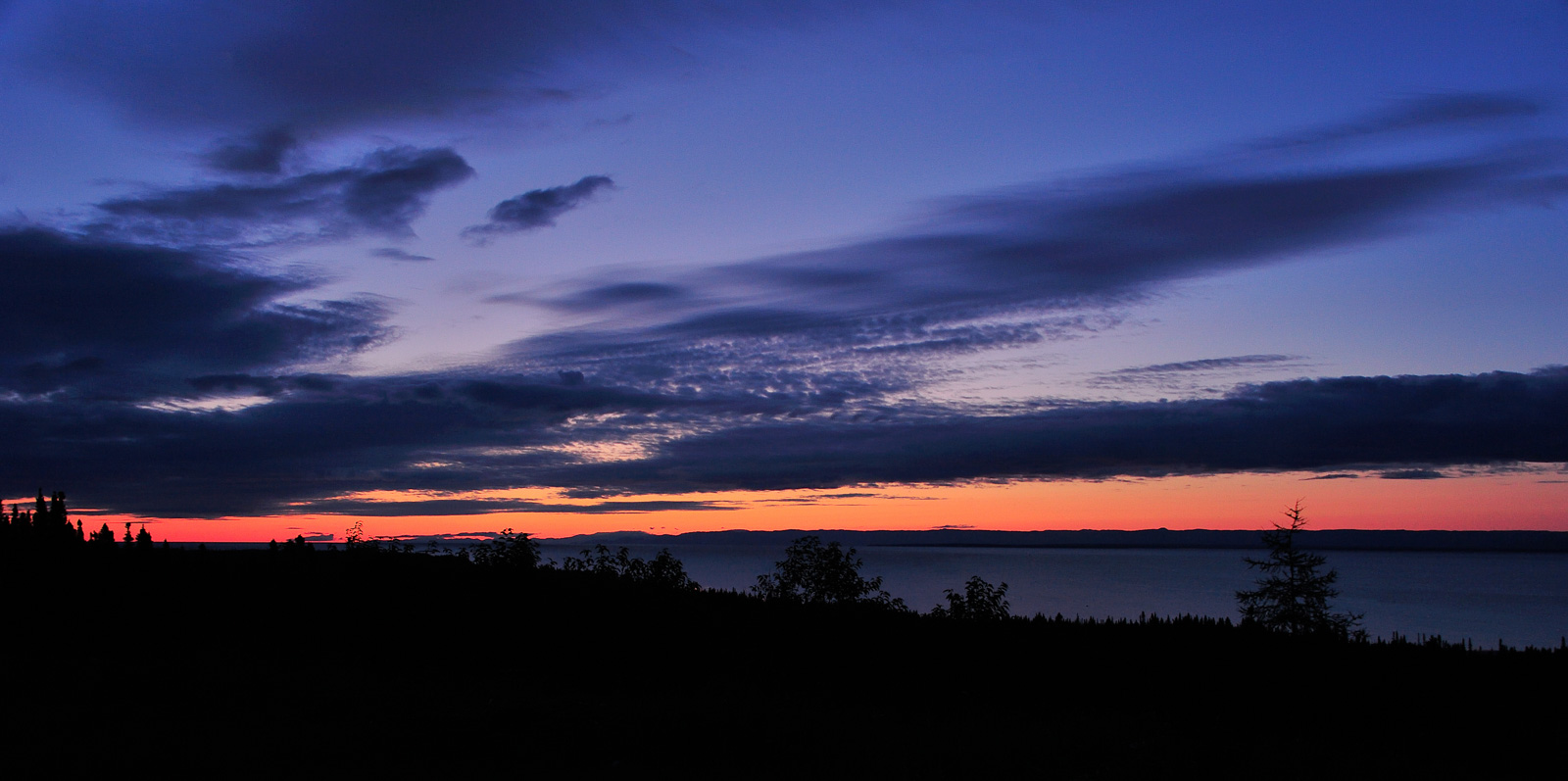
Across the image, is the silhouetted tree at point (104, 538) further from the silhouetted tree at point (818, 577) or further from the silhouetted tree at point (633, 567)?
the silhouetted tree at point (818, 577)

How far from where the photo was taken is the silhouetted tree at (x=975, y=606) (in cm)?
2417

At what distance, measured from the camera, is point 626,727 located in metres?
13.5

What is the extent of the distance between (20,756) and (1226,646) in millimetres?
20000

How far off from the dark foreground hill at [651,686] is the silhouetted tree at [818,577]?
3.17 meters

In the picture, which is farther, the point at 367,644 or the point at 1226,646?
the point at 367,644

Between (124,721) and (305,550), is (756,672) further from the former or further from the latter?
(305,550)

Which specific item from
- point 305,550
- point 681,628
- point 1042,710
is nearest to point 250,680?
A: point 681,628

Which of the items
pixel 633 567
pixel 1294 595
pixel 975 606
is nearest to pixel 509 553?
pixel 633 567

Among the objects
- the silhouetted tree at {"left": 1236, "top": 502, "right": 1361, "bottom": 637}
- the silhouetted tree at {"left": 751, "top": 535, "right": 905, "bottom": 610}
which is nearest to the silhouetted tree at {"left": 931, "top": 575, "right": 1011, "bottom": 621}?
the silhouetted tree at {"left": 751, "top": 535, "right": 905, "bottom": 610}

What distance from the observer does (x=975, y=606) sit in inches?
1000

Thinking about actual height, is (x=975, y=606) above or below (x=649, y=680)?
above

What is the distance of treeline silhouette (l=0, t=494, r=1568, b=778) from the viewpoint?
12.1 metres

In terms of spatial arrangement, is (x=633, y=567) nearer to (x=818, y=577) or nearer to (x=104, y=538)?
(x=818, y=577)

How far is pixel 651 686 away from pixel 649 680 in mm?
514
